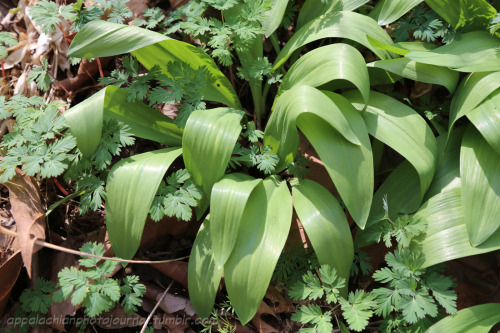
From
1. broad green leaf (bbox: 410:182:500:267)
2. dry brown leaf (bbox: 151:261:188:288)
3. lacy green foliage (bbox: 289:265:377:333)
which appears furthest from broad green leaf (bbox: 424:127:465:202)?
dry brown leaf (bbox: 151:261:188:288)

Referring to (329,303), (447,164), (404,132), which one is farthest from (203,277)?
(447,164)

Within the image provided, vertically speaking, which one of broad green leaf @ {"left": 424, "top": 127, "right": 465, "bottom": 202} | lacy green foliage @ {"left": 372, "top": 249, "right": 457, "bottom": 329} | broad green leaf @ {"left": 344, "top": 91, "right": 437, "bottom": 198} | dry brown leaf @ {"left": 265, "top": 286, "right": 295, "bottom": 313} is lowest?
dry brown leaf @ {"left": 265, "top": 286, "right": 295, "bottom": 313}

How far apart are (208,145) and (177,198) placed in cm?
23

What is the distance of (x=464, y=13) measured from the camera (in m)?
1.91

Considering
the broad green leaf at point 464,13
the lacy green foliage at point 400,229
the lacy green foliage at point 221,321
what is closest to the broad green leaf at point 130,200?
the lacy green foliage at point 221,321

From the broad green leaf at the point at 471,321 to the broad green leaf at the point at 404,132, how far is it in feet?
1.50

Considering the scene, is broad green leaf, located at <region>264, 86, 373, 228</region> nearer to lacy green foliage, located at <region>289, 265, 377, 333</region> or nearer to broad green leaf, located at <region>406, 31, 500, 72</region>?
lacy green foliage, located at <region>289, 265, 377, 333</region>

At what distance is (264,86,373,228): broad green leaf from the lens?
1.63 m

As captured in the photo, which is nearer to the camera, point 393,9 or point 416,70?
point 416,70

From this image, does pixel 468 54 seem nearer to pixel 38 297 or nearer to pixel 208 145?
pixel 208 145

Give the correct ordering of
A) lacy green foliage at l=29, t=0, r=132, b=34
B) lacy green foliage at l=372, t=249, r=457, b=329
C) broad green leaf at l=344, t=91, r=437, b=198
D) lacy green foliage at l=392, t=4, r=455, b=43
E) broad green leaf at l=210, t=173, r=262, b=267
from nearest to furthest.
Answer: lacy green foliage at l=372, t=249, r=457, b=329
broad green leaf at l=210, t=173, r=262, b=267
broad green leaf at l=344, t=91, r=437, b=198
lacy green foliage at l=29, t=0, r=132, b=34
lacy green foliage at l=392, t=4, r=455, b=43

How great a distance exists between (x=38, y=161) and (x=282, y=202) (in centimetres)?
93

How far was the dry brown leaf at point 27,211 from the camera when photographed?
1787 millimetres

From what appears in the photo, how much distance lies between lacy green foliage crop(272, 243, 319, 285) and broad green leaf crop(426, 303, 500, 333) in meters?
0.48
